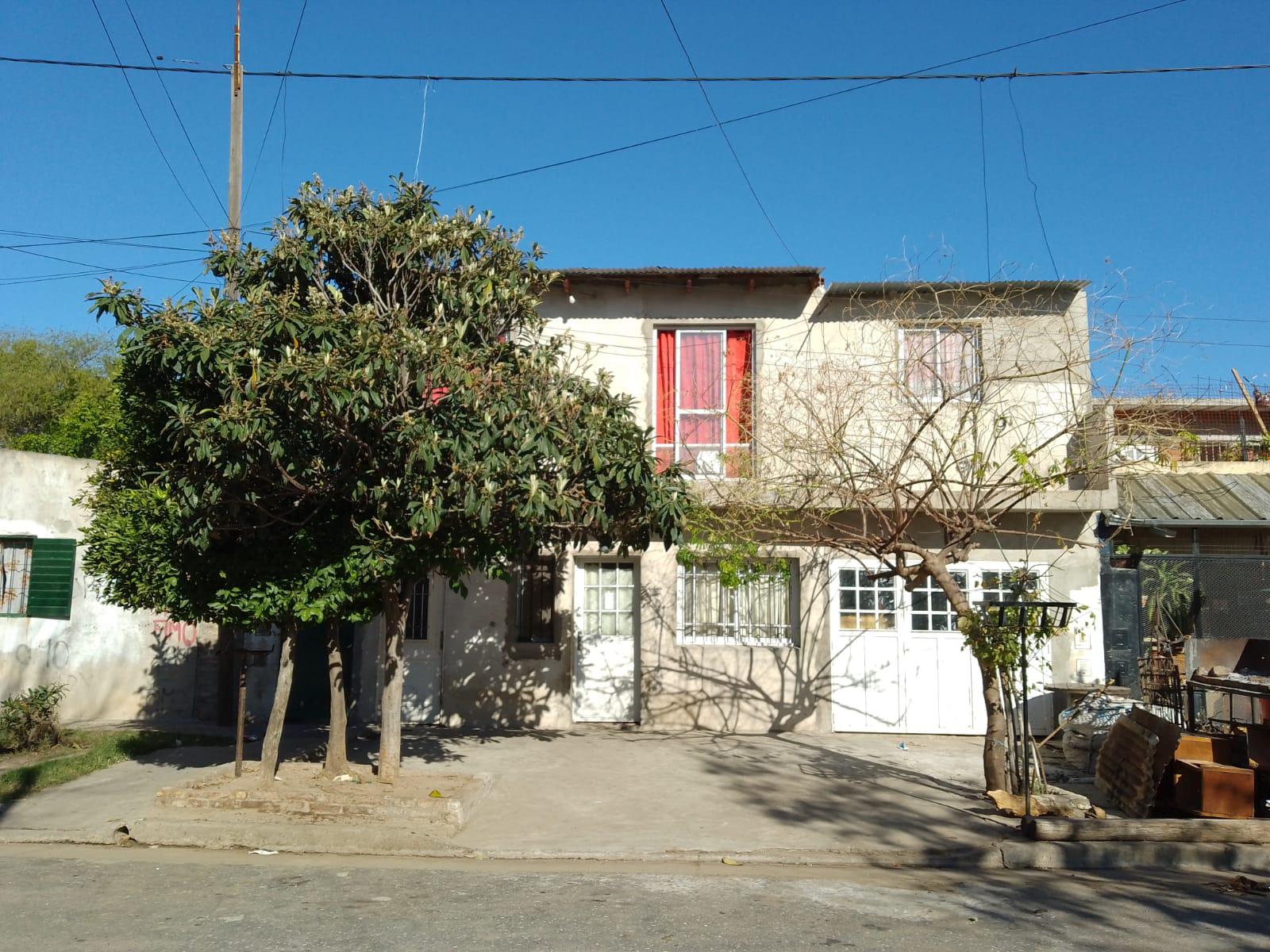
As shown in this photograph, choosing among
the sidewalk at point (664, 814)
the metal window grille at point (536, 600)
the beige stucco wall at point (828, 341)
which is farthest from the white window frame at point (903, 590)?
the metal window grille at point (536, 600)

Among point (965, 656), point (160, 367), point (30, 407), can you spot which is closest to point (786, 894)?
point (160, 367)

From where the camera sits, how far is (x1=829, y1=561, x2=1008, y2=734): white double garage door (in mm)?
12648

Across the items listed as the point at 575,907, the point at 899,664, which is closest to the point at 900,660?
the point at 899,664

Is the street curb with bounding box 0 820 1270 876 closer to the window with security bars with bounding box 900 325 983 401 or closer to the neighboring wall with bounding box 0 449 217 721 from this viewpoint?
the window with security bars with bounding box 900 325 983 401

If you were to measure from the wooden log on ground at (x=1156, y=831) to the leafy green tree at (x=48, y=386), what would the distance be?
2047cm

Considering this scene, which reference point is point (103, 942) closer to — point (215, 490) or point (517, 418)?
point (215, 490)

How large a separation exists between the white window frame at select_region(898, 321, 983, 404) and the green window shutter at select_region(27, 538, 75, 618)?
428 inches

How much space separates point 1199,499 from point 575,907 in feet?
39.1

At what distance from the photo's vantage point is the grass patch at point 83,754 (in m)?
9.84

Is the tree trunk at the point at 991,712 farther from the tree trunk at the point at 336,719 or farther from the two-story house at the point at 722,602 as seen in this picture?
the tree trunk at the point at 336,719

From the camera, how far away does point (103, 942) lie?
5.57 m

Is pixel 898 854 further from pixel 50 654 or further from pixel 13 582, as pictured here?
pixel 13 582

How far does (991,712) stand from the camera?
A: 29.8ft

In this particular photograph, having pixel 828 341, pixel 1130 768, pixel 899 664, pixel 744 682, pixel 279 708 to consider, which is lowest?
pixel 1130 768
